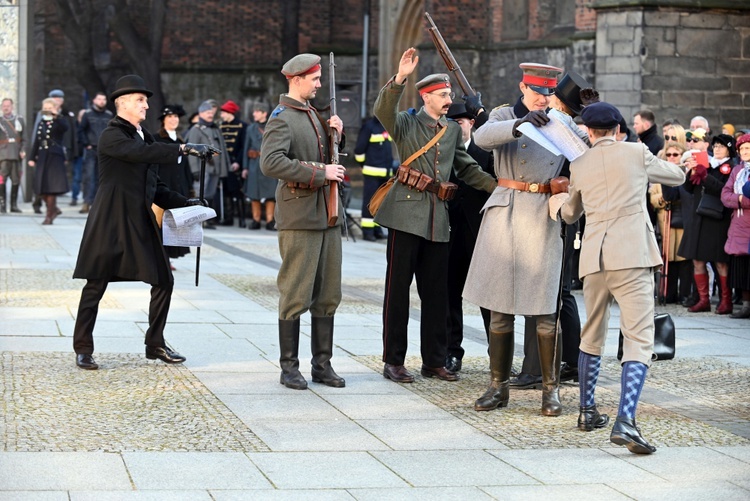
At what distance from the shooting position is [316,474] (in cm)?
615

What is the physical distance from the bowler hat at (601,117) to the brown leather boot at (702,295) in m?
6.36

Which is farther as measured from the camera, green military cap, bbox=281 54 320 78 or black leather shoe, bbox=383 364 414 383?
black leather shoe, bbox=383 364 414 383

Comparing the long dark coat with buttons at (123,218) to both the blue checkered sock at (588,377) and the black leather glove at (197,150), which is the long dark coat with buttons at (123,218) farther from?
the blue checkered sock at (588,377)

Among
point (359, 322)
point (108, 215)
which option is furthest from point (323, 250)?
point (359, 322)

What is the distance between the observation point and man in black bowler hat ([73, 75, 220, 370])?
8.74 m

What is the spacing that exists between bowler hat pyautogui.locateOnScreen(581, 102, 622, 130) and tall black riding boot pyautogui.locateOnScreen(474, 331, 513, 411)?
145 centimetres

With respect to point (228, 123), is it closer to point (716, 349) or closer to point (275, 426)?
point (716, 349)

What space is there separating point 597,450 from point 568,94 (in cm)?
220

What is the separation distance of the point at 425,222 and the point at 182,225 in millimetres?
1727

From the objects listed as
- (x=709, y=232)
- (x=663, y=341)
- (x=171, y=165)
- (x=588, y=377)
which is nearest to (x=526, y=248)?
(x=588, y=377)

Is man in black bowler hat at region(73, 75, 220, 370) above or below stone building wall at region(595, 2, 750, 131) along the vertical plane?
below

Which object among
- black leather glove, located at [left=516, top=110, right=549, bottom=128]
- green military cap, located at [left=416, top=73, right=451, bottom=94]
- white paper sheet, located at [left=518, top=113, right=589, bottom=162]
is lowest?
white paper sheet, located at [left=518, top=113, right=589, bottom=162]

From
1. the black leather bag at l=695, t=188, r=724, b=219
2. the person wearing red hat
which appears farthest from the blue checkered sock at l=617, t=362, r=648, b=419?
the person wearing red hat

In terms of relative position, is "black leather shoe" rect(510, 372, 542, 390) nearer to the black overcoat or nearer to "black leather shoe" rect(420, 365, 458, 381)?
"black leather shoe" rect(420, 365, 458, 381)
